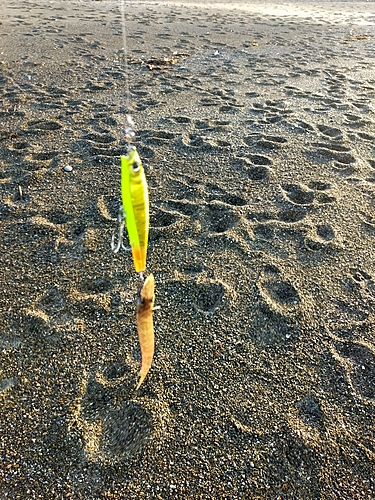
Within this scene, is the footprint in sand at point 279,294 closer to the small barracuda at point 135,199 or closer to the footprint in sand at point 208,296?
the footprint in sand at point 208,296

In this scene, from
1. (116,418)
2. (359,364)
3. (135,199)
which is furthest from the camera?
(359,364)

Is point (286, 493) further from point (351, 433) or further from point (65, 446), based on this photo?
point (65, 446)

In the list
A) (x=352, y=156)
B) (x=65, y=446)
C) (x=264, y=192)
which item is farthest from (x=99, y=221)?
(x=352, y=156)

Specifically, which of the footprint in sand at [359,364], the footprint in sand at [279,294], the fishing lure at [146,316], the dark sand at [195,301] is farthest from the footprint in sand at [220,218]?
the fishing lure at [146,316]

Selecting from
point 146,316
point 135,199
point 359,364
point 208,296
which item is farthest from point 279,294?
point 135,199

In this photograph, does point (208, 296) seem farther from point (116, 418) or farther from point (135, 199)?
point (135, 199)

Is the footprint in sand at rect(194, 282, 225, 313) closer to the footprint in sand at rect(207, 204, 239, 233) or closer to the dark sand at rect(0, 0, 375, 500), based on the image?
the dark sand at rect(0, 0, 375, 500)
